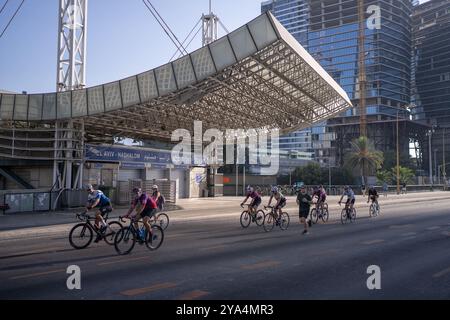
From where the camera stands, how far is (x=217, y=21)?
151ft

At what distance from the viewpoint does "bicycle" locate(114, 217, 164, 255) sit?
11.5 m

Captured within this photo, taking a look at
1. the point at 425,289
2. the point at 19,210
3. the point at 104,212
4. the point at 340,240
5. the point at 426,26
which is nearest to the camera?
the point at 425,289

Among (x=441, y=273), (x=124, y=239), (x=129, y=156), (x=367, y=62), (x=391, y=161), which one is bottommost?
(x=441, y=273)

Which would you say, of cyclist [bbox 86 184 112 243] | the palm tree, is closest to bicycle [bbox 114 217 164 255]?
cyclist [bbox 86 184 112 243]

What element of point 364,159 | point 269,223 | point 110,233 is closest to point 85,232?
point 110,233

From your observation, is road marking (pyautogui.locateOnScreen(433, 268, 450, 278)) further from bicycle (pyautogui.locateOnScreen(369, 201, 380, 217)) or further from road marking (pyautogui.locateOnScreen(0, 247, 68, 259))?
bicycle (pyautogui.locateOnScreen(369, 201, 380, 217))

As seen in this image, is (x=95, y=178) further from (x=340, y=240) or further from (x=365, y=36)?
(x=365, y=36)

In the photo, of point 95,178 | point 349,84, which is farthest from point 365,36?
point 95,178

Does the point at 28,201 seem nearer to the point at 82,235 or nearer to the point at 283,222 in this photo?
the point at 82,235

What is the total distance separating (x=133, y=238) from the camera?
11609 mm

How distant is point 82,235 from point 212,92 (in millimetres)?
18753

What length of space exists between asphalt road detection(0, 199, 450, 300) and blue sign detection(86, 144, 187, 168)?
752 inches

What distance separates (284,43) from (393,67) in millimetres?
139593

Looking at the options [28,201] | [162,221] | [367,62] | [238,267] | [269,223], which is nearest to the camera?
[238,267]
